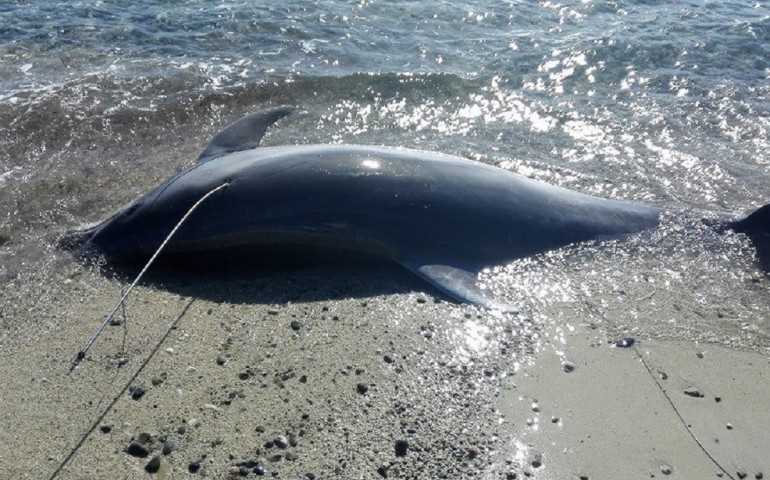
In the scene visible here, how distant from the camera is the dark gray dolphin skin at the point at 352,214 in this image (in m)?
5.44

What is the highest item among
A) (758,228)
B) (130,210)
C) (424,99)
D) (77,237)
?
(758,228)

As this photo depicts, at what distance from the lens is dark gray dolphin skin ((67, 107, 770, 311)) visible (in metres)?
5.44

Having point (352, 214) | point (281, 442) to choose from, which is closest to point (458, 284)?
point (352, 214)

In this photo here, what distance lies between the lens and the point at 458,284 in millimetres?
5164

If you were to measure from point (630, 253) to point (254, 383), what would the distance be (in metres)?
3.10

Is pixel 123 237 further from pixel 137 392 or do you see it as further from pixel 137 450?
pixel 137 450

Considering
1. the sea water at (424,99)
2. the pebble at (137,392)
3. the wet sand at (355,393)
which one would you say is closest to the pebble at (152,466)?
the wet sand at (355,393)

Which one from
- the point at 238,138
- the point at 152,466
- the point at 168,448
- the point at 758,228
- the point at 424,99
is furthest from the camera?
the point at 424,99

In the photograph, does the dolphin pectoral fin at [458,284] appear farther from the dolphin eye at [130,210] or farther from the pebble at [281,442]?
the dolphin eye at [130,210]

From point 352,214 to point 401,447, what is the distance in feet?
6.79

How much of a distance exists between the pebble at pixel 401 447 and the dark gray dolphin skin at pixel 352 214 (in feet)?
5.13

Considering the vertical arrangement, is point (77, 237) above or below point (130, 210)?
below

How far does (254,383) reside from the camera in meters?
4.36

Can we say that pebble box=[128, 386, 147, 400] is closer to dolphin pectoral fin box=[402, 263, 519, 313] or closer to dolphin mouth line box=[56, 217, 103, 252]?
dolphin mouth line box=[56, 217, 103, 252]
